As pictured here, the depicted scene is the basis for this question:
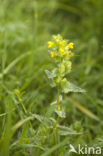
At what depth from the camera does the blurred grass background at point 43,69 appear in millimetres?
1391

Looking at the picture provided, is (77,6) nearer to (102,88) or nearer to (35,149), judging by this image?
(102,88)

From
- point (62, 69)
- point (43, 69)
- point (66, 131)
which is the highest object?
point (43, 69)

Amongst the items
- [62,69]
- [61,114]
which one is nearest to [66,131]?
[61,114]

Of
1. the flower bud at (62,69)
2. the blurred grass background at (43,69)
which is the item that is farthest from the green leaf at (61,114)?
the flower bud at (62,69)

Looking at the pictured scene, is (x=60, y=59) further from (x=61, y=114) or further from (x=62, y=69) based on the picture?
(x=61, y=114)

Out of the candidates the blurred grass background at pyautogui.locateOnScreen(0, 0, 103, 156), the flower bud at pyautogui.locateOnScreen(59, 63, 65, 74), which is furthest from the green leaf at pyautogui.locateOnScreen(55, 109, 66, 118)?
the flower bud at pyautogui.locateOnScreen(59, 63, 65, 74)

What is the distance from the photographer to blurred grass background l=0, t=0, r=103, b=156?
4.56 feet

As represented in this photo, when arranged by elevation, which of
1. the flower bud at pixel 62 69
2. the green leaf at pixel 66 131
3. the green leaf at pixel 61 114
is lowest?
the green leaf at pixel 66 131

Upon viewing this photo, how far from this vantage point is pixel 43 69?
2.05m

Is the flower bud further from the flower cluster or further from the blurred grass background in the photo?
the blurred grass background

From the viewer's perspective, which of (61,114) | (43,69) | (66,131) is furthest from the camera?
(43,69)

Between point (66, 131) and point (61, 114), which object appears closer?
point (61, 114)

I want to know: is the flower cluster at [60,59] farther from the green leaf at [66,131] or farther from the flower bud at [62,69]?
the green leaf at [66,131]

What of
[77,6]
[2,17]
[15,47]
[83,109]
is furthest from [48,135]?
[77,6]
